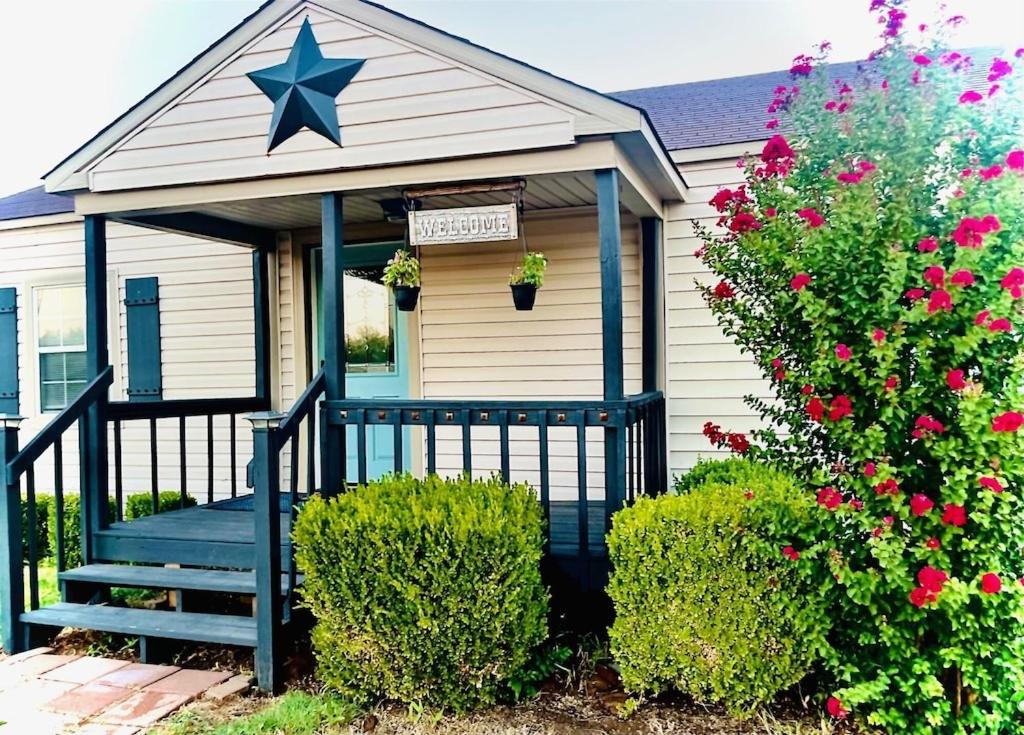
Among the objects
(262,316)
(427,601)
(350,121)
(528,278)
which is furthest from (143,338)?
(427,601)

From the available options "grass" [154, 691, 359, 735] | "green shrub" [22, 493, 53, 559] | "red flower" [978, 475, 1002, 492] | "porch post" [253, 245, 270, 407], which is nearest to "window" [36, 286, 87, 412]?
"green shrub" [22, 493, 53, 559]

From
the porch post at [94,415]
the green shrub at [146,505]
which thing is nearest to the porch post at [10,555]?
the porch post at [94,415]

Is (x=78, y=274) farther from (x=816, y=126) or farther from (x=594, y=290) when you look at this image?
(x=816, y=126)

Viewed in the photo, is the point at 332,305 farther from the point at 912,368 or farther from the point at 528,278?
the point at 912,368

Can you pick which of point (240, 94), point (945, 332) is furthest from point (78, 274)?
point (945, 332)

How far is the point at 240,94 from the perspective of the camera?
3.91 metres

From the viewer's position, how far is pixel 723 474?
3955mm

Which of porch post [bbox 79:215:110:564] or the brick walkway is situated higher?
porch post [bbox 79:215:110:564]

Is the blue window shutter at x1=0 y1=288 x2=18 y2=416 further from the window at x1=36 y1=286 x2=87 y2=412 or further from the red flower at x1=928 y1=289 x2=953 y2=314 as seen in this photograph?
the red flower at x1=928 y1=289 x2=953 y2=314

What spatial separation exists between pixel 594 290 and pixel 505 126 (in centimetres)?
188

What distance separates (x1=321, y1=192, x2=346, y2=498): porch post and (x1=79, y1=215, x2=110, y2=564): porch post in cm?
140

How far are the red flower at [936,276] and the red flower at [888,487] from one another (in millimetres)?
646

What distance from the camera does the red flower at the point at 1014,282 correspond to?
85.7 inches

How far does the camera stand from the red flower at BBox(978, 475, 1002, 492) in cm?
221
